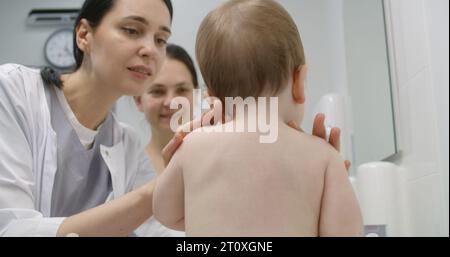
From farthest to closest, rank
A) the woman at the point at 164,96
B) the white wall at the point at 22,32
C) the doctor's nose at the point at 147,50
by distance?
the white wall at the point at 22,32, the woman at the point at 164,96, the doctor's nose at the point at 147,50

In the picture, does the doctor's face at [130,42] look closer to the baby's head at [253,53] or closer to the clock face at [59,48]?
the baby's head at [253,53]

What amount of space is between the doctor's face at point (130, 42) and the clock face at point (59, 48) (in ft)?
3.07

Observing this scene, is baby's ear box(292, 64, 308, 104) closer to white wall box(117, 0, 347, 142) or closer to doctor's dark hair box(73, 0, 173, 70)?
doctor's dark hair box(73, 0, 173, 70)

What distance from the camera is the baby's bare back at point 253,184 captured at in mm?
556

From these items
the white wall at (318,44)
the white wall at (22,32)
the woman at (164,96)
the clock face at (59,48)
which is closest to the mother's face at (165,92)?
the woman at (164,96)

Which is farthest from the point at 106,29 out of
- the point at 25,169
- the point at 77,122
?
the point at 25,169

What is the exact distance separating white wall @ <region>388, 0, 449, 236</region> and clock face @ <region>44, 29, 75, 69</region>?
4.29 ft

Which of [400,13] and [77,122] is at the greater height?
[400,13]

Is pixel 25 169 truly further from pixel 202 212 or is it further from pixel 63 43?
pixel 63 43

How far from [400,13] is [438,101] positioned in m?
0.27

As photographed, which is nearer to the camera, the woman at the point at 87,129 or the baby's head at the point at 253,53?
the baby's head at the point at 253,53

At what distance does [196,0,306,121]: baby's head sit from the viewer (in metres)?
0.58

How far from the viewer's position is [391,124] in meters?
1.16

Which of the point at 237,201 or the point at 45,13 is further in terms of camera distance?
the point at 45,13
